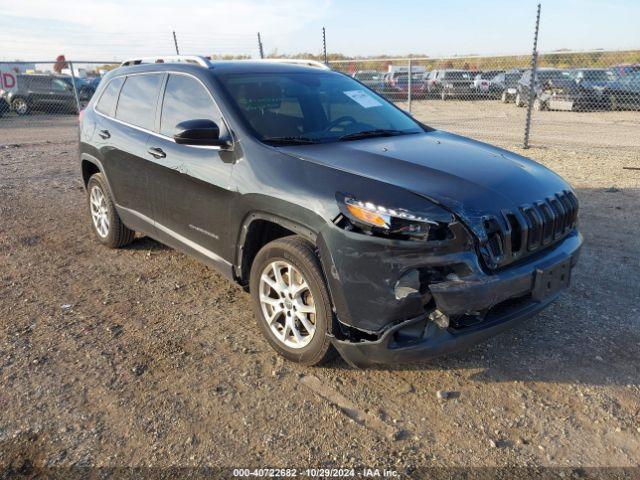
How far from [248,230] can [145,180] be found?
1467 mm

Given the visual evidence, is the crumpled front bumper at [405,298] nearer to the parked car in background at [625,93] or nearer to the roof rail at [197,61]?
the roof rail at [197,61]

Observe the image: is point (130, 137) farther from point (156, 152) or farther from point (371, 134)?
point (371, 134)

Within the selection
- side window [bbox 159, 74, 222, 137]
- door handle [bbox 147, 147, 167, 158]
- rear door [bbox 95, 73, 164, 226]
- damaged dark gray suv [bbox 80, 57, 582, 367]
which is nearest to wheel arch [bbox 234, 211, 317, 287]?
damaged dark gray suv [bbox 80, 57, 582, 367]

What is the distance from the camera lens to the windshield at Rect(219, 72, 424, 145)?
3.71 m

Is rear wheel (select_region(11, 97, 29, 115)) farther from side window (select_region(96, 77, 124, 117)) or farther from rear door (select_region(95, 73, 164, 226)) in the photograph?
rear door (select_region(95, 73, 164, 226))

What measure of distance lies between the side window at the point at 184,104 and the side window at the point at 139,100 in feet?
0.66

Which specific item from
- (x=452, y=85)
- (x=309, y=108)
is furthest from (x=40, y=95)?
(x=309, y=108)

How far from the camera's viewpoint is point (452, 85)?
20.3 meters

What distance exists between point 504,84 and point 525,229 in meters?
19.6

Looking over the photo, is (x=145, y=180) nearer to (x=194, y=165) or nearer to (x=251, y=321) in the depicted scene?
(x=194, y=165)

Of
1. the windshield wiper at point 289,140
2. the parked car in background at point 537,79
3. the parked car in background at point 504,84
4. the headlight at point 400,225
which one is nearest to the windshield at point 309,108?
the windshield wiper at point 289,140

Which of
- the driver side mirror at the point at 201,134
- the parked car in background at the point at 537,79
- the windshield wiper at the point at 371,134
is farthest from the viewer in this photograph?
the parked car in background at the point at 537,79

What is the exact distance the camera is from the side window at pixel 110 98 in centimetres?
505

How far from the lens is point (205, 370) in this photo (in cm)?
332
